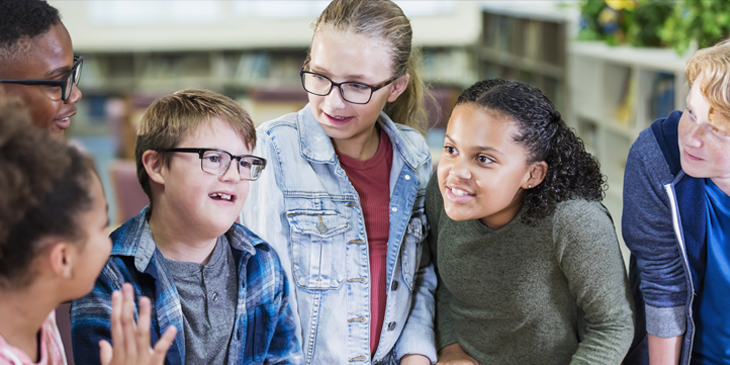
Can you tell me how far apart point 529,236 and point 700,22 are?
2533 millimetres

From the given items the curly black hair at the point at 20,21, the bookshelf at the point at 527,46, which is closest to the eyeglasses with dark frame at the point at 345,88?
the curly black hair at the point at 20,21

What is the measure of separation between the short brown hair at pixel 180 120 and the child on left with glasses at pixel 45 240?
24cm

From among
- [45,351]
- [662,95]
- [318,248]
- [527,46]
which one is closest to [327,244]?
[318,248]

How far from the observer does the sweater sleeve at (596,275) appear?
1.21 metres

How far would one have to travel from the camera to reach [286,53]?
736 centimetres

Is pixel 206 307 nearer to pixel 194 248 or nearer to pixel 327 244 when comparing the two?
pixel 194 248

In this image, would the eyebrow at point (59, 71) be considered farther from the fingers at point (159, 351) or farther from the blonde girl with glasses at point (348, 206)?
the fingers at point (159, 351)

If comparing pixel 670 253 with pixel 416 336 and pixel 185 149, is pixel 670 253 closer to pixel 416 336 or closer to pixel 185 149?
pixel 416 336

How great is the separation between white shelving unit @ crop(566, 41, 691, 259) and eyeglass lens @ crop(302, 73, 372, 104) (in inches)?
93.2

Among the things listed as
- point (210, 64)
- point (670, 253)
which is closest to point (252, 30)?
point (210, 64)

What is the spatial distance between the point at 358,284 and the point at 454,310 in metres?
0.24

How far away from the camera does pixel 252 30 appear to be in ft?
25.0

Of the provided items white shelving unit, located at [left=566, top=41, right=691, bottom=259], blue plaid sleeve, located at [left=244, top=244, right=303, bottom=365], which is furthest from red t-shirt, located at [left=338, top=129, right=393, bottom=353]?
white shelving unit, located at [left=566, top=41, right=691, bottom=259]

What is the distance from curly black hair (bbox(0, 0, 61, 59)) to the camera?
1122 mm
